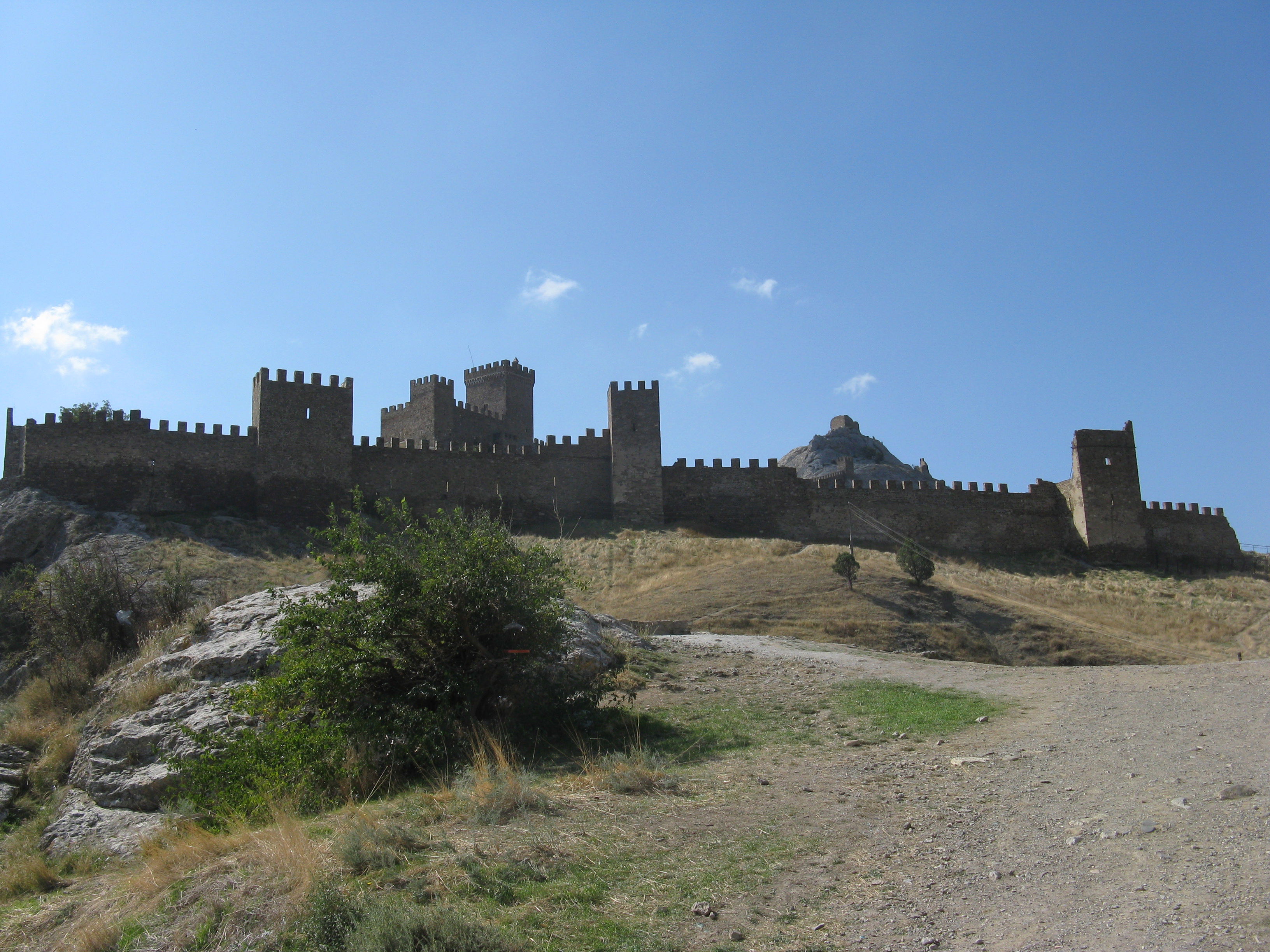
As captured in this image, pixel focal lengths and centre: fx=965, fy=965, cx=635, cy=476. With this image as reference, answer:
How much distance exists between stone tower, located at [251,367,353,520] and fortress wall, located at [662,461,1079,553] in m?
12.5

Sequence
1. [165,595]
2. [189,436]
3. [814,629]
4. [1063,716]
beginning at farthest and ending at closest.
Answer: [189,436], [814,629], [165,595], [1063,716]

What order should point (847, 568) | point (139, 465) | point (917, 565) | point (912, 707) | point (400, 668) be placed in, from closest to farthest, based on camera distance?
point (400, 668) < point (912, 707) < point (847, 568) < point (917, 565) < point (139, 465)

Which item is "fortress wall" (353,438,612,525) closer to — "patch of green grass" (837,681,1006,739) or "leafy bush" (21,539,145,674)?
"leafy bush" (21,539,145,674)

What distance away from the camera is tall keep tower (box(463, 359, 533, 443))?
54.2 metres

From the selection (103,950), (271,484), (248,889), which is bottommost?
(103,950)

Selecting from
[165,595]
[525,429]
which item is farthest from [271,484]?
[525,429]

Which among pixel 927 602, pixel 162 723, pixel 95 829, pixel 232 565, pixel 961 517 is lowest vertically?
pixel 95 829

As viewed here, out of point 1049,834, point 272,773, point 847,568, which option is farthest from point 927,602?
point 272,773

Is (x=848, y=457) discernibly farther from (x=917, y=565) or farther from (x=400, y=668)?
(x=400, y=668)

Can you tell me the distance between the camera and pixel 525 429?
54.8 m

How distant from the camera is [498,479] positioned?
37.2 m

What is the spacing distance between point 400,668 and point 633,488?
92.4 ft

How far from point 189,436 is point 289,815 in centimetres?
2828

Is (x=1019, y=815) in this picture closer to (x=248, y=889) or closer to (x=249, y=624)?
(x=248, y=889)
